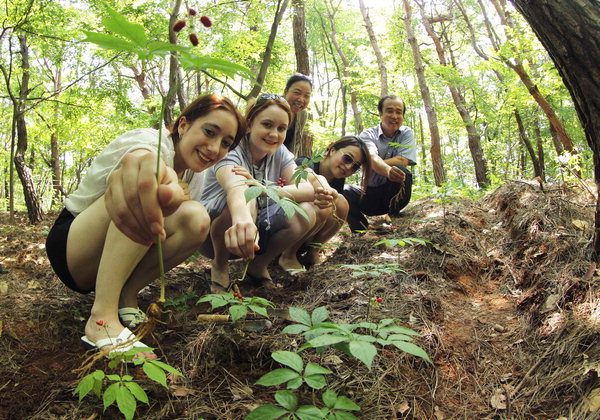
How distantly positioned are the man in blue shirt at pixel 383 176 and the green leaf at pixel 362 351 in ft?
9.20

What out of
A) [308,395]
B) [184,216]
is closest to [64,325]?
[184,216]

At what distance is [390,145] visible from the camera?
3.97 metres

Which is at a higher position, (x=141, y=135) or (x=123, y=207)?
(x=141, y=135)

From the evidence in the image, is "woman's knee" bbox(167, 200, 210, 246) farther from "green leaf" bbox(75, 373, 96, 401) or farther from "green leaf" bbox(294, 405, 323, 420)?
"green leaf" bbox(294, 405, 323, 420)

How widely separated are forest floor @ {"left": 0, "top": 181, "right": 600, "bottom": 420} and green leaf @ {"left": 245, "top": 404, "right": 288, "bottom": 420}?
207 mm

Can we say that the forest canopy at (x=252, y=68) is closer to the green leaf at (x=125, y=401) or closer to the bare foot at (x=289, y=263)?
the bare foot at (x=289, y=263)

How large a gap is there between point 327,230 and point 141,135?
1.54 meters

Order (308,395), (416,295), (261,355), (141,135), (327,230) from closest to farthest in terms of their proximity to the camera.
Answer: (308,395) < (261,355) < (141,135) < (416,295) < (327,230)

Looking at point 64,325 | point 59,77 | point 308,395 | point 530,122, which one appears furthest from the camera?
point 59,77

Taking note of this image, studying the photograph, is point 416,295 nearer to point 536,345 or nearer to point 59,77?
point 536,345

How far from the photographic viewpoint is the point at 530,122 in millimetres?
10953

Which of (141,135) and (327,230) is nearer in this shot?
(141,135)

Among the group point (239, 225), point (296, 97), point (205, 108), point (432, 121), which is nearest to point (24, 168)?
point (296, 97)

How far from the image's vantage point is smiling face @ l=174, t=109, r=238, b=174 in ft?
5.52
